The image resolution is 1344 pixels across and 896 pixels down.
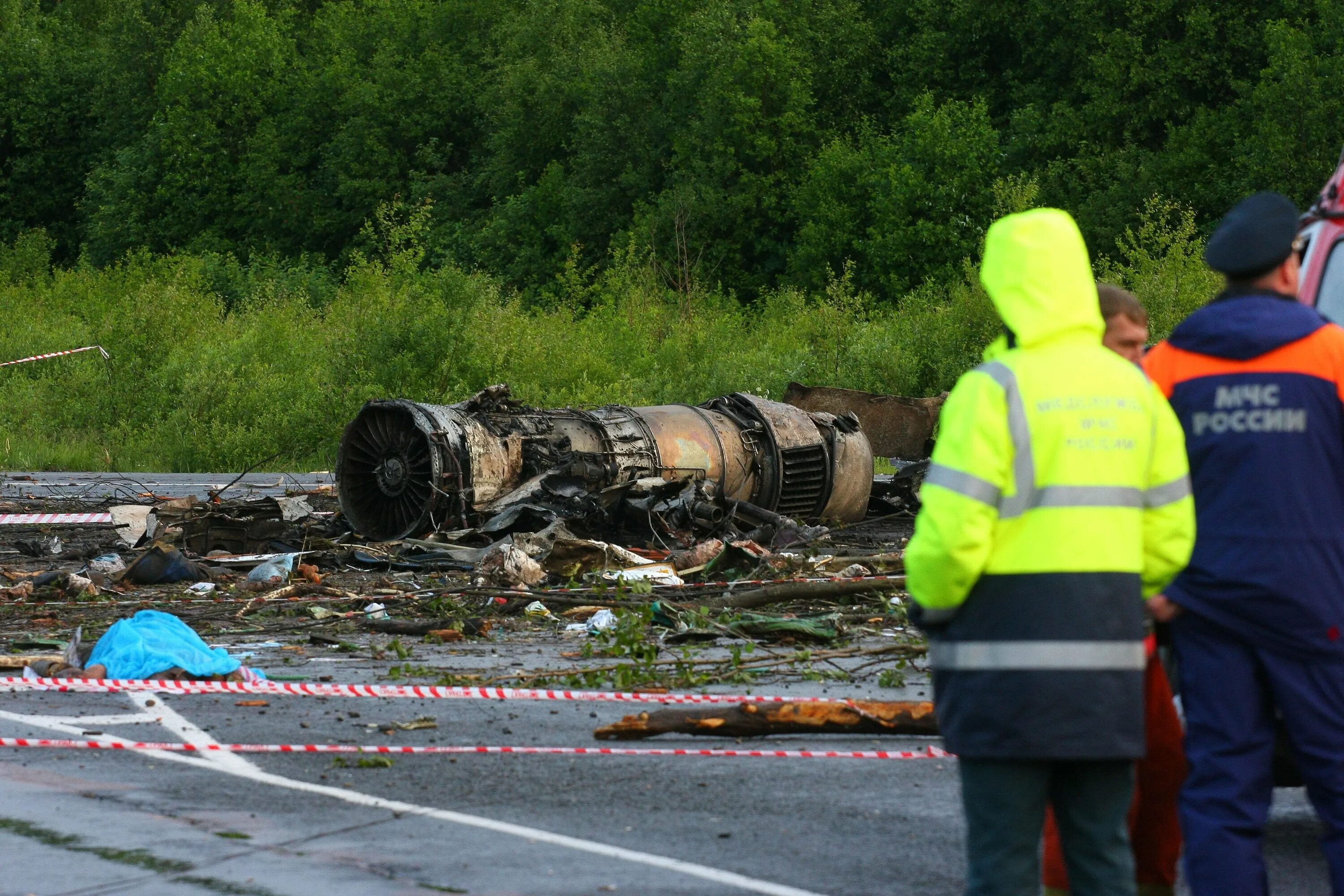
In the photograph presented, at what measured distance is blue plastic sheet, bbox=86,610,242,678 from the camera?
8.35 metres

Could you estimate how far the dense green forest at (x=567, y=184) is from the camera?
29.0 meters

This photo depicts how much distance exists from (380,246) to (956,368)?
28.7 meters

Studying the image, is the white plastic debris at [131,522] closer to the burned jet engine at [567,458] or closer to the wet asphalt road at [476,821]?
the burned jet engine at [567,458]

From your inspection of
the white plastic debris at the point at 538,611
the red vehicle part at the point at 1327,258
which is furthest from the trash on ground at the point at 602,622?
the red vehicle part at the point at 1327,258

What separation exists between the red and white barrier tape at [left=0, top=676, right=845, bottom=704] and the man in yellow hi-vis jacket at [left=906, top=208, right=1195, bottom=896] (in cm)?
420

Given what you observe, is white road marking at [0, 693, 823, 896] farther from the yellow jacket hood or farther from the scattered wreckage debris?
the scattered wreckage debris

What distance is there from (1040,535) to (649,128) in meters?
50.5

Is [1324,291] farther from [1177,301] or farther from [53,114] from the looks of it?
[53,114]

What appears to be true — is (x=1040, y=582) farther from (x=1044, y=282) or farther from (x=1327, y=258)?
(x=1327, y=258)

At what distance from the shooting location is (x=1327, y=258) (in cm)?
528

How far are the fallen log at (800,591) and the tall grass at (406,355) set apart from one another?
44.6ft

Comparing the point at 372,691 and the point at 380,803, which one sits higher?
the point at 380,803

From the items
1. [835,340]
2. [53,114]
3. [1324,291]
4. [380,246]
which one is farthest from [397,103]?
[1324,291]

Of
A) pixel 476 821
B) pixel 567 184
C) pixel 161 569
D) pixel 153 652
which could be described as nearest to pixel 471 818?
pixel 476 821
